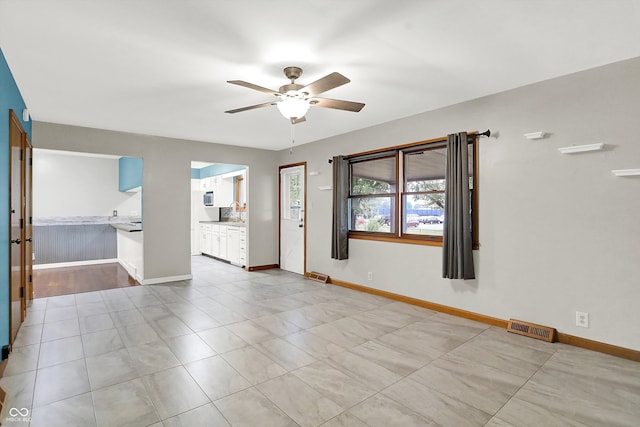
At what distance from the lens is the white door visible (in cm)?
631

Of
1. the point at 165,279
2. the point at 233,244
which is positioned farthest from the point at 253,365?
the point at 233,244

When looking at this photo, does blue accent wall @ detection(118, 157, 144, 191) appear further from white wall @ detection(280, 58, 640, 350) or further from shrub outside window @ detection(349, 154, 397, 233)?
white wall @ detection(280, 58, 640, 350)

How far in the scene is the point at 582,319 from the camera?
2984 millimetres

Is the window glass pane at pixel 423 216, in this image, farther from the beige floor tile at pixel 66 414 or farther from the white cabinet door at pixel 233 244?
the white cabinet door at pixel 233 244

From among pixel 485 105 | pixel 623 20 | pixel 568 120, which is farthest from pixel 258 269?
pixel 623 20

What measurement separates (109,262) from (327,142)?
5.85 m

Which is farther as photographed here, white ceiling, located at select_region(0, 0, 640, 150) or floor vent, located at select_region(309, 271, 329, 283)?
floor vent, located at select_region(309, 271, 329, 283)

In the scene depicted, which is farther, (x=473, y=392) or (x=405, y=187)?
(x=405, y=187)

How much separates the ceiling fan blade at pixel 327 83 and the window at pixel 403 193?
81.8 inches

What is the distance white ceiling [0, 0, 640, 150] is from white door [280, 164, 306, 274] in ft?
9.25

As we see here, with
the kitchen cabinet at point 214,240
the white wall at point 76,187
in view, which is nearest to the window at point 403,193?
the kitchen cabinet at point 214,240

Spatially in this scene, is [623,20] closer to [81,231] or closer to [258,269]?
[258,269]

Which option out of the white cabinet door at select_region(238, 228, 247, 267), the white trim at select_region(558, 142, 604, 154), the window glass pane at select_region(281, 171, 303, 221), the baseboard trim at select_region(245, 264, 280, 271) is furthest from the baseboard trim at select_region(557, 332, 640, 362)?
the white cabinet door at select_region(238, 228, 247, 267)

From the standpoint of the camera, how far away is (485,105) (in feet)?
11.8
